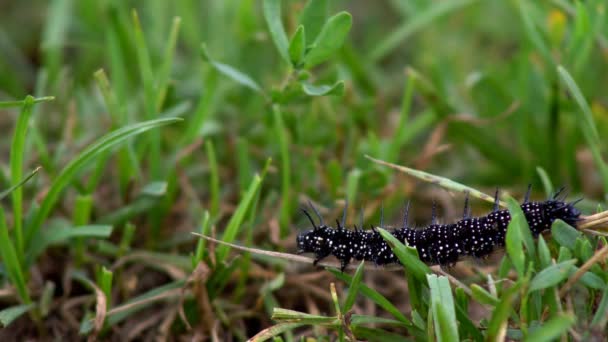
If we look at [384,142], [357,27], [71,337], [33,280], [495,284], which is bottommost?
[71,337]

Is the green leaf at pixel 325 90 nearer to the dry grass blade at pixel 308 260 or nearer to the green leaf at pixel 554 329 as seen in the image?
the dry grass blade at pixel 308 260

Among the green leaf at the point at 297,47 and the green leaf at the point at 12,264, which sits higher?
the green leaf at the point at 297,47

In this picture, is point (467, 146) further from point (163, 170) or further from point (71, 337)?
point (71, 337)

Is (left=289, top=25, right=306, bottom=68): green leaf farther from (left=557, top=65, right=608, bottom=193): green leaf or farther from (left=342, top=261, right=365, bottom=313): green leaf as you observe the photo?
(left=557, top=65, right=608, bottom=193): green leaf

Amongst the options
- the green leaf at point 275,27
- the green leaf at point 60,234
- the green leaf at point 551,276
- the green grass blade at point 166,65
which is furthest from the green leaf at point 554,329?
the green grass blade at point 166,65

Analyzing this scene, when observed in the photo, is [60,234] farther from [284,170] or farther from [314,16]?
[314,16]

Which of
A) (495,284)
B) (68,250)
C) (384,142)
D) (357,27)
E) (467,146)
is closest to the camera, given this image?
(495,284)

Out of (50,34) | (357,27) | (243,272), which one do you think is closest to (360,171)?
(243,272)
